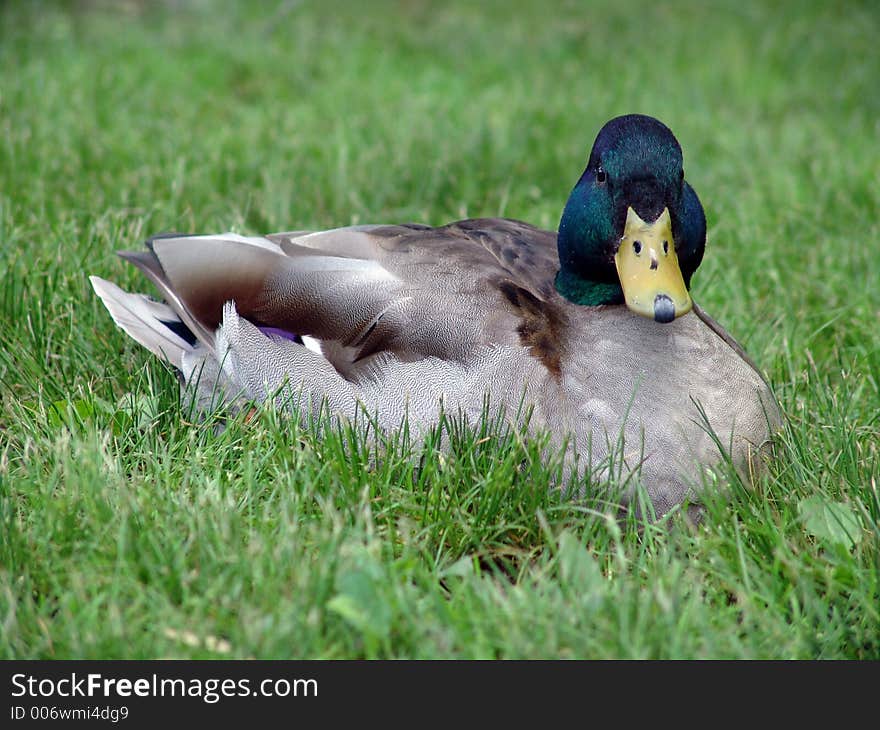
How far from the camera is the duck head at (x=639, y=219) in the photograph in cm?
273

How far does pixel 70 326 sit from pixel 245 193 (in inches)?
61.5

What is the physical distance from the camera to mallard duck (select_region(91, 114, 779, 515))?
279cm

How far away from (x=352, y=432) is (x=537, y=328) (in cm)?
55

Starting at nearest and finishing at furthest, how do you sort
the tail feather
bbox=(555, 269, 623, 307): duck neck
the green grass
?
the green grass, bbox=(555, 269, 623, 307): duck neck, the tail feather

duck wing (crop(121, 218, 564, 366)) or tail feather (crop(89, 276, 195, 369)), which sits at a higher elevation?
duck wing (crop(121, 218, 564, 366))

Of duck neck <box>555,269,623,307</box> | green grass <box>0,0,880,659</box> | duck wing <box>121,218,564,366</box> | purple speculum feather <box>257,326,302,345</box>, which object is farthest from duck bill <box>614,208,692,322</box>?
purple speculum feather <box>257,326,302,345</box>

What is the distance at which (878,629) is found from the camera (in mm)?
2322

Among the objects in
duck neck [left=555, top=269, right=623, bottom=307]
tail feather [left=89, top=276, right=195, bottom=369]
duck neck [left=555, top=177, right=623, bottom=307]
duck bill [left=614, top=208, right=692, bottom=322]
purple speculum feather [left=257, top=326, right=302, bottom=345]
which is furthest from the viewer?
tail feather [left=89, top=276, right=195, bottom=369]

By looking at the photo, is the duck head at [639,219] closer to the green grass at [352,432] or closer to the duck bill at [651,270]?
the duck bill at [651,270]

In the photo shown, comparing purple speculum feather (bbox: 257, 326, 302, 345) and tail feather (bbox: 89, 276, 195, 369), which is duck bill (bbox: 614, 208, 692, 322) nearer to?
purple speculum feather (bbox: 257, 326, 302, 345)

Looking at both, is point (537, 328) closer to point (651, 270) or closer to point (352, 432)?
point (651, 270)

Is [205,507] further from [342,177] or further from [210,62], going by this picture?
[210,62]

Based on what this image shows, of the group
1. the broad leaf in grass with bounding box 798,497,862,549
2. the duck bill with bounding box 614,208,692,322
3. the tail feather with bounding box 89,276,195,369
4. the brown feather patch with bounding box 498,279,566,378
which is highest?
the duck bill with bounding box 614,208,692,322
